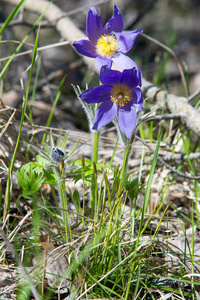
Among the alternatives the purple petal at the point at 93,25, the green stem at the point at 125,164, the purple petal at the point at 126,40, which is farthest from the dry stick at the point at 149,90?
the purple petal at the point at 93,25

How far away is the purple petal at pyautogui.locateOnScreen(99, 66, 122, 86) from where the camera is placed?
154 centimetres

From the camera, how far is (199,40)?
6254 millimetres

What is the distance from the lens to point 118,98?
5.41 feet

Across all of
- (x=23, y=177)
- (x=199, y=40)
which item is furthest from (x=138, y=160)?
(x=199, y=40)

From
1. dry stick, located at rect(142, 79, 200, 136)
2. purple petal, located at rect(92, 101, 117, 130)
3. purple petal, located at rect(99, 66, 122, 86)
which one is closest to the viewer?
purple petal, located at rect(99, 66, 122, 86)

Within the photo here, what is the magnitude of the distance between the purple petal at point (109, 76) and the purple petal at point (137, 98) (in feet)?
0.34

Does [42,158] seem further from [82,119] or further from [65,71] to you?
[65,71]

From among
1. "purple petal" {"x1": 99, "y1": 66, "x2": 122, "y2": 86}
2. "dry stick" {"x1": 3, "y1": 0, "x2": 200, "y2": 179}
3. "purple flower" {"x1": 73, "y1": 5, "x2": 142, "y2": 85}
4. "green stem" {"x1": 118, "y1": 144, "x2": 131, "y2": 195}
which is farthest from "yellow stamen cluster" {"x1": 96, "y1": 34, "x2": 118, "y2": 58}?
"dry stick" {"x1": 3, "y1": 0, "x2": 200, "y2": 179}

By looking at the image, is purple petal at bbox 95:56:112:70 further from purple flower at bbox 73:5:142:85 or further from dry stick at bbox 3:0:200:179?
dry stick at bbox 3:0:200:179

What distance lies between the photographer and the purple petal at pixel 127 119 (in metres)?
1.58

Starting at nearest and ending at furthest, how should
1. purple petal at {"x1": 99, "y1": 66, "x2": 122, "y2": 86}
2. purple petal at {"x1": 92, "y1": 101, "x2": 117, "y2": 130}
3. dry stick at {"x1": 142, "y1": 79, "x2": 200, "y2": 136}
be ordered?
1. purple petal at {"x1": 99, "y1": 66, "x2": 122, "y2": 86}
2. purple petal at {"x1": 92, "y1": 101, "x2": 117, "y2": 130}
3. dry stick at {"x1": 142, "y1": 79, "x2": 200, "y2": 136}

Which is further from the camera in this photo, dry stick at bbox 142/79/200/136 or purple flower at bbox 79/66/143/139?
dry stick at bbox 142/79/200/136

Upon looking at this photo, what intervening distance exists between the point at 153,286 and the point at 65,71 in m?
2.98

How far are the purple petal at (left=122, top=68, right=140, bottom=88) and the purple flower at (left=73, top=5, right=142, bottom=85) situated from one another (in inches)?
3.8
